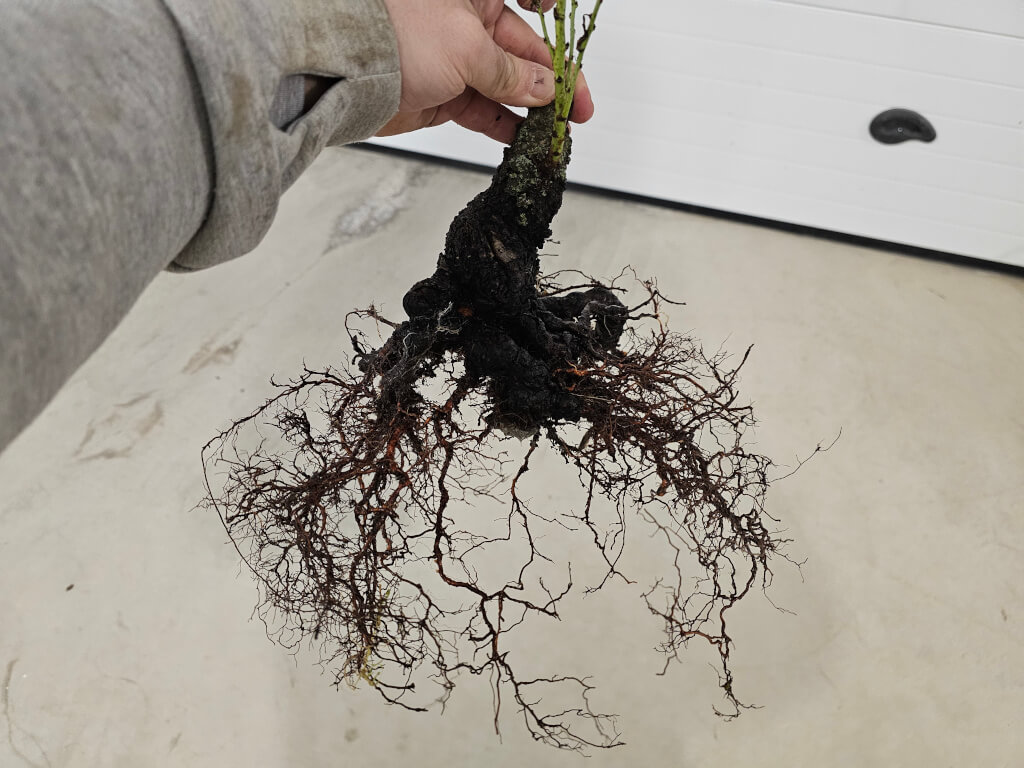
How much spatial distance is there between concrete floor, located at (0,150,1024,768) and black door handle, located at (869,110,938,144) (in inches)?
11.3

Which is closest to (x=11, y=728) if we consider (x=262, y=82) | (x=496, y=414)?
(x=496, y=414)

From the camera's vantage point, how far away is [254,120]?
51 cm

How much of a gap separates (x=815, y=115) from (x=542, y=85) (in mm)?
1065

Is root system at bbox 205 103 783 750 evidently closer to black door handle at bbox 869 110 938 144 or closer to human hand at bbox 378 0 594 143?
human hand at bbox 378 0 594 143

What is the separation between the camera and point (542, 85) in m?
0.85

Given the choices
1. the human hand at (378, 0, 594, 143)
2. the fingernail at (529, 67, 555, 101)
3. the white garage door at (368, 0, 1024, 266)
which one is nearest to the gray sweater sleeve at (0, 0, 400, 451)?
the human hand at (378, 0, 594, 143)

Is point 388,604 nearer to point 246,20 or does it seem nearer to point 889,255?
point 246,20

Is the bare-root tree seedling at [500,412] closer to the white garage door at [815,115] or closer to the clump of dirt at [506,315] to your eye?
the clump of dirt at [506,315]

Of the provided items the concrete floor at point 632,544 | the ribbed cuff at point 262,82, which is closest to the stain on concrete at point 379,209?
the concrete floor at point 632,544

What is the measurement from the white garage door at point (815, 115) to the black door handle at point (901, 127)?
17mm

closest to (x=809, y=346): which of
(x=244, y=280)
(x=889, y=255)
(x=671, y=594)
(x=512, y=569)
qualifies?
(x=889, y=255)

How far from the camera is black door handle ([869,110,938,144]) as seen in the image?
1.61 meters

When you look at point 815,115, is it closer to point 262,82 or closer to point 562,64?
point 562,64

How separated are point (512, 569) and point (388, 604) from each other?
1.08ft
